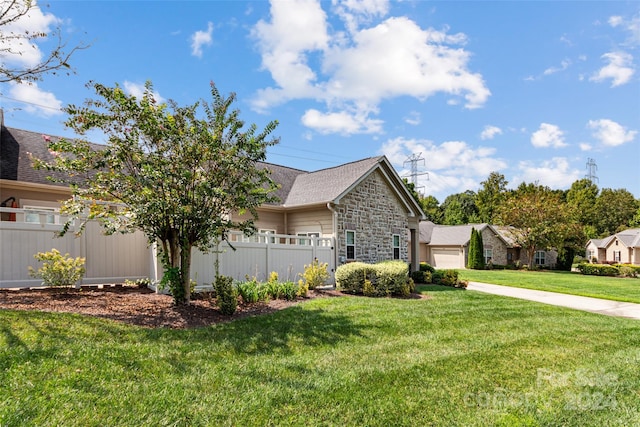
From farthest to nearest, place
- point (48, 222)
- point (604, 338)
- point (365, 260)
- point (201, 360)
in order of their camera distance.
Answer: point (365, 260)
point (48, 222)
point (604, 338)
point (201, 360)

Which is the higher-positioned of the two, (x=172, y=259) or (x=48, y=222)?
(x=48, y=222)

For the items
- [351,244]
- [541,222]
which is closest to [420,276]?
[351,244]

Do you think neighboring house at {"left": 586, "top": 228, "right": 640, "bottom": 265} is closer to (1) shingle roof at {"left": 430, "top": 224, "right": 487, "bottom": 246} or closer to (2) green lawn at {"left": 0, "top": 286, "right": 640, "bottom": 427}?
(1) shingle roof at {"left": 430, "top": 224, "right": 487, "bottom": 246}

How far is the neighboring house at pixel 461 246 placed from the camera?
117 feet

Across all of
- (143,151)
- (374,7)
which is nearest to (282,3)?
(374,7)

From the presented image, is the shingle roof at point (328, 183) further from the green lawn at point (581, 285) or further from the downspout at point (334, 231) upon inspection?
the green lawn at point (581, 285)

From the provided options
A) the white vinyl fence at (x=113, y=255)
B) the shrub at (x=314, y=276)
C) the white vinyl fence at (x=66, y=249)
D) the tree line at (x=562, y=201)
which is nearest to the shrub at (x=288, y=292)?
the shrub at (x=314, y=276)

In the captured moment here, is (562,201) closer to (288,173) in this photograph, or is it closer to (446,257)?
(446,257)

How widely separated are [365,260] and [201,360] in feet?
37.3

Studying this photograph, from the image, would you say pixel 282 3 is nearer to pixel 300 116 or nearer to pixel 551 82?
pixel 551 82

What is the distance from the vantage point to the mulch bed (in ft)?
19.9

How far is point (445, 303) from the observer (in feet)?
33.7

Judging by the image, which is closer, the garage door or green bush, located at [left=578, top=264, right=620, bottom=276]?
green bush, located at [left=578, top=264, right=620, bottom=276]

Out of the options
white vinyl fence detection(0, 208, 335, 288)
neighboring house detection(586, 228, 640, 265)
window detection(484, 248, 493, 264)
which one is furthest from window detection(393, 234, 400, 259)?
neighboring house detection(586, 228, 640, 265)
